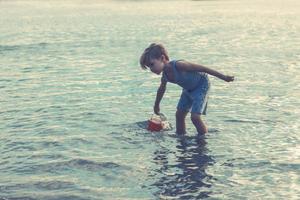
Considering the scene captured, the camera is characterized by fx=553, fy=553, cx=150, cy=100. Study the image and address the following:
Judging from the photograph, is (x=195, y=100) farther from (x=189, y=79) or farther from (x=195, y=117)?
(x=189, y=79)

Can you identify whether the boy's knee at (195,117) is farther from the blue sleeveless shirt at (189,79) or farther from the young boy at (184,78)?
the blue sleeveless shirt at (189,79)

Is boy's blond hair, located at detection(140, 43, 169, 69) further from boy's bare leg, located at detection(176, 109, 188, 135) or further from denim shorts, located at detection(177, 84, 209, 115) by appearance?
boy's bare leg, located at detection(176, 109, 188, 135)

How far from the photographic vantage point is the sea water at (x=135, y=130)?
9.02m

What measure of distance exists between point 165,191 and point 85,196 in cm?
125

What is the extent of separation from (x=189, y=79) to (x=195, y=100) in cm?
45

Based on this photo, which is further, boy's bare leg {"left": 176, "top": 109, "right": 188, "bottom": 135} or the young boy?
boy's bare leg {"left": 176, "top": 109, "right": 188, "bottom": 135}

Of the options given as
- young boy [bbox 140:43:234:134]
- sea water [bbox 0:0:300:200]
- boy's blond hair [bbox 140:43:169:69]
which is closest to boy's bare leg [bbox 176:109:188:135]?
young boy [bbox 140:43:234:134]

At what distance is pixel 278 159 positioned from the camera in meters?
10.1

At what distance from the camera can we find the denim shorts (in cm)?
1126

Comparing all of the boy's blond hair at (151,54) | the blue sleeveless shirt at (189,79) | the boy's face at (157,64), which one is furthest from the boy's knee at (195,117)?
the boy's blond hair at (151,54)

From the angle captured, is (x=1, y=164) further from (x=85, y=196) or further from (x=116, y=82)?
(x=116, y=82)

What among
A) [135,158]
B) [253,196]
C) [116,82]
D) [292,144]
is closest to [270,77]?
[116,82]

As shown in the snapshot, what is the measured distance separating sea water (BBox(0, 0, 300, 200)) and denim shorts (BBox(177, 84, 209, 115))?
25.5 inches

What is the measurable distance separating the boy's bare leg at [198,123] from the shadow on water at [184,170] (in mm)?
187
